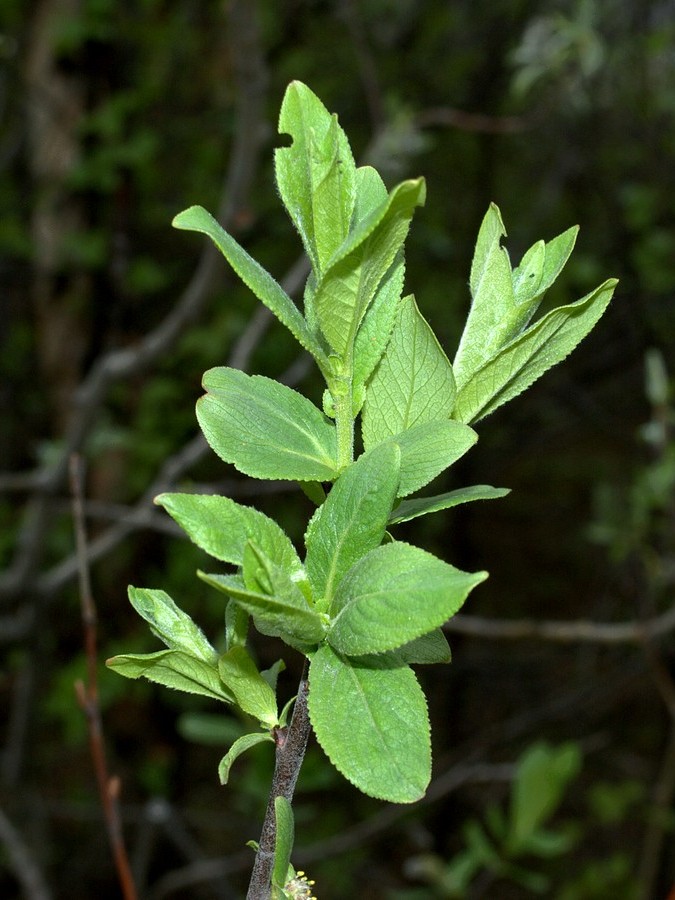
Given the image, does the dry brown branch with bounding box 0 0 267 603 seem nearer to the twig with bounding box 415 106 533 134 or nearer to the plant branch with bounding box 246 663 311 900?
the twig with bounding box 415 106 533 134

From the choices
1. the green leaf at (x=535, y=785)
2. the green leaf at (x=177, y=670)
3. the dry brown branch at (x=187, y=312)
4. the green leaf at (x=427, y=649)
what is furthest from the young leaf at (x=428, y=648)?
the green leaf at (x=535, y=785)

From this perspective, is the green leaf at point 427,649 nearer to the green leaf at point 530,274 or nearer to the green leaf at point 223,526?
the green leaf at point 223,526

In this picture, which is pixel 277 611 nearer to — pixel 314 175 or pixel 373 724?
pixel 373 724

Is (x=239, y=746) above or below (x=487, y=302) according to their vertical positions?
below

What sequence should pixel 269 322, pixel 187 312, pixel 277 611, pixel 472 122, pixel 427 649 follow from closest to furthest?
pixel 277 611
pixel 427 649
pixel 187 312
pixel 269 322
pixel 472 122

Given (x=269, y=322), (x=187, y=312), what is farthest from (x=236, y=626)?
(x=269, y=322)

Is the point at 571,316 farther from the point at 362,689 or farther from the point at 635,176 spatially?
the point at 635,176
